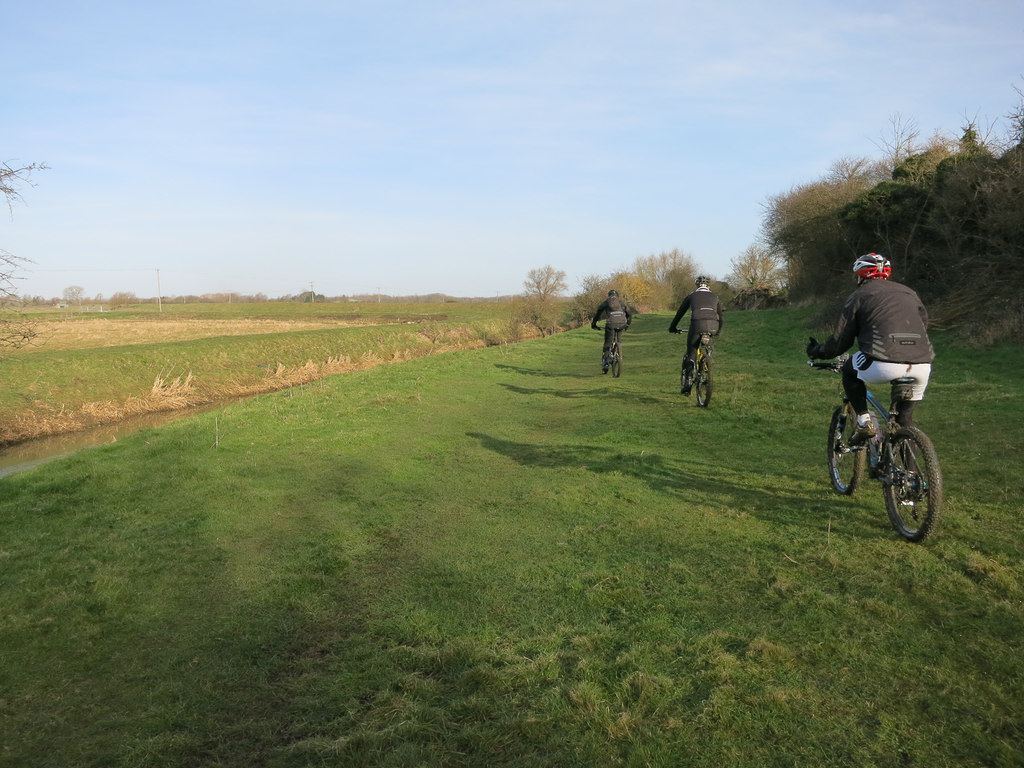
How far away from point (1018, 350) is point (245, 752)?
17.3 m

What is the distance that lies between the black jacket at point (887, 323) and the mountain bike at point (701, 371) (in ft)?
19.7

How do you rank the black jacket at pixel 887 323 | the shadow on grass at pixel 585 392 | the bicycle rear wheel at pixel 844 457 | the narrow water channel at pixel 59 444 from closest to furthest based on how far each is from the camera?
the black jacket at pixel 887 323, the bicycle rear wheel at pixel 844 457, the shadow on grass at pixel 585 392, the narrow water channel at pixel 59 444

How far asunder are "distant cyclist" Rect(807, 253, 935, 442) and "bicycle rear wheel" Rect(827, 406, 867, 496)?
40 centimetres

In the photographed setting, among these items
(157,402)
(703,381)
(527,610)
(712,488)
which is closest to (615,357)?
(703,381)

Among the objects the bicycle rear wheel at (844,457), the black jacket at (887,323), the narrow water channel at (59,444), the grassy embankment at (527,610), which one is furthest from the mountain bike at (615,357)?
the narrow water channel at (59,444)

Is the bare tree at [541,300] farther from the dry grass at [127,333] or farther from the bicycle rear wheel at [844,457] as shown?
the bicycle rear wheel at [844,457]

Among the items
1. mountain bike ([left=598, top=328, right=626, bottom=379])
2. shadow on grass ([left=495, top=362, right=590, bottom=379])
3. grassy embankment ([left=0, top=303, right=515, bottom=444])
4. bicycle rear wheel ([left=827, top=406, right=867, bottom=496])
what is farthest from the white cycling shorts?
grassy embankment ([left=0, top=303, right=515, bottom=444])

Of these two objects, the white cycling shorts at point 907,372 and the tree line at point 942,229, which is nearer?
the white cycling shorts at point 907,372

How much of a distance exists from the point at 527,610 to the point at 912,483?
3186 mm

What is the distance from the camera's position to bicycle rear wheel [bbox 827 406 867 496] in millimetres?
6418

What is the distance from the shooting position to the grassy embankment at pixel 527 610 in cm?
322

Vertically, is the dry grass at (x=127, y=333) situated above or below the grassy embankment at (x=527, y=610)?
above

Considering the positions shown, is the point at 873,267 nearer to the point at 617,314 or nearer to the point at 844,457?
the point at 844,457

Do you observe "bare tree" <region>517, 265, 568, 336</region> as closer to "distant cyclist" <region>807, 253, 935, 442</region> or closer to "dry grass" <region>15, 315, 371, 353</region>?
"dry grass" <region>15, 315, 371, 353</region>
